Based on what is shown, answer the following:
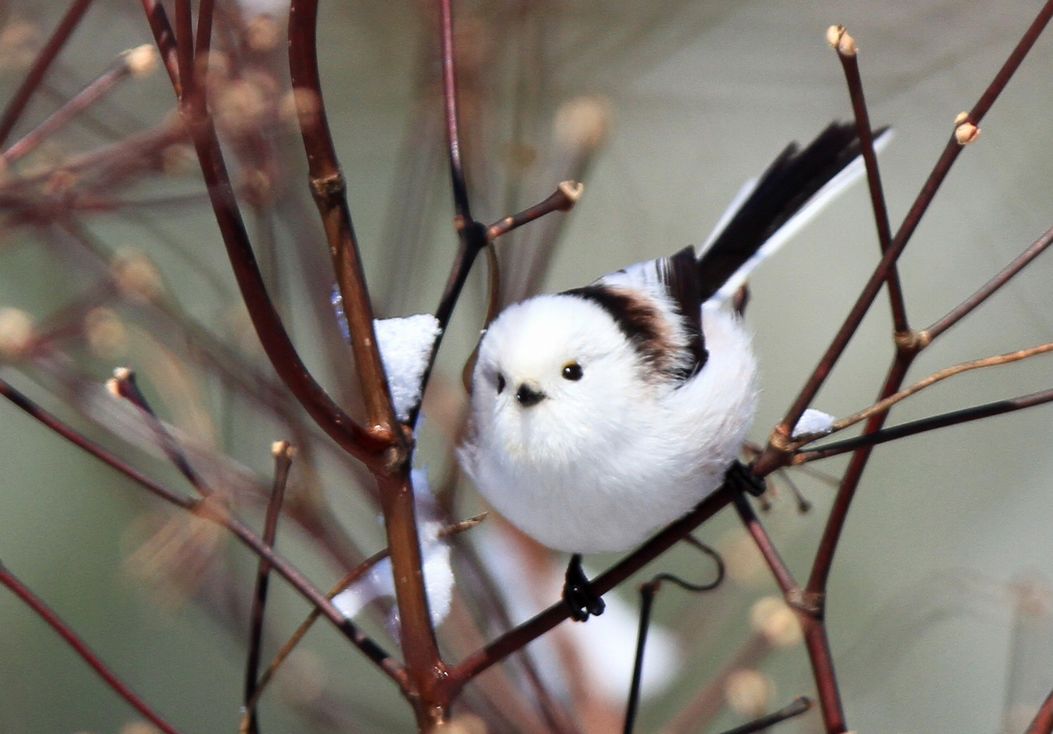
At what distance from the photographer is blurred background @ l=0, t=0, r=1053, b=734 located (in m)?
0.80

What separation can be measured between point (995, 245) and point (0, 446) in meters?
1.64

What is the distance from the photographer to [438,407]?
914 mm

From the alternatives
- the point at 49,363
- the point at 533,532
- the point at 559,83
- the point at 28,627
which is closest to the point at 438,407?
the point at 533,532

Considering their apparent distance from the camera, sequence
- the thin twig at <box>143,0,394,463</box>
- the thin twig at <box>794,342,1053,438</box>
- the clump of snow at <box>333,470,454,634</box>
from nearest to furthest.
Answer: the thin twig at <box>143,0,394,463</box>
the thin twig at <box>794,342,1053,438</box>
the clump of snow at <box>333,470,454,634</box>

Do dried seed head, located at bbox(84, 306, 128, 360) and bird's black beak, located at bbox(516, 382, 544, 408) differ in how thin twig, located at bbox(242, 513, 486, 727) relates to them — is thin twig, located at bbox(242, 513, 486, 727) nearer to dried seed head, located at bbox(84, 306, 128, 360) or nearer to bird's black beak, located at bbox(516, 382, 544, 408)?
bird's black beak, located at bbox(516, 382, 544, 408)

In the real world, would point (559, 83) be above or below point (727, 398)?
above

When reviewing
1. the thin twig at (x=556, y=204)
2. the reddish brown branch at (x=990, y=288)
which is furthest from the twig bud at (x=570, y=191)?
the reddish brown branch at (x=990, y=288)

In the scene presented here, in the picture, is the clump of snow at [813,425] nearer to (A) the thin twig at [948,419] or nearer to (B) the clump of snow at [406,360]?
(A) the thin twig at [948,419]

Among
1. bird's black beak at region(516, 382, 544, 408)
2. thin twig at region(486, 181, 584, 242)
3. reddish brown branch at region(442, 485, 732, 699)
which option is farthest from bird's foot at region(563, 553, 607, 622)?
thin twig at region(486, 181, 584, 242)

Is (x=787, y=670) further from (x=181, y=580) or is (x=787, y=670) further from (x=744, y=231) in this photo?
(x=181, y=580)

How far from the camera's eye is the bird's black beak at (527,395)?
0.77 meters

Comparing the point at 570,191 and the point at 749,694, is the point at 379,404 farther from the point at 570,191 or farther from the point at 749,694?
the point at 749,694

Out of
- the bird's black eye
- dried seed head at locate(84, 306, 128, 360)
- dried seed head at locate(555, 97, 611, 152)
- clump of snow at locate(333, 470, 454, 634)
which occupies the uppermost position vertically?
dried seed head at locate(555, 97, 611, 152)

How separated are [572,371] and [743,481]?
0.14m
